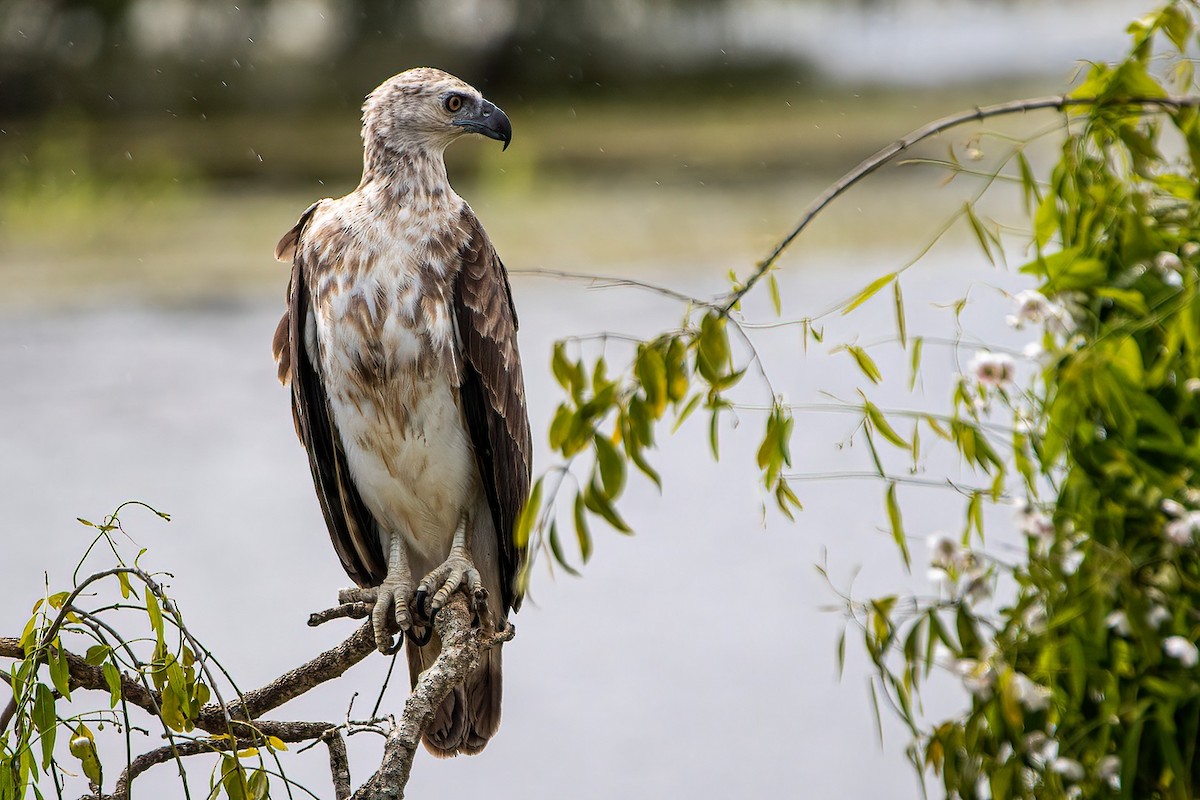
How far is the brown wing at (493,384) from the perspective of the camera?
6.07ft

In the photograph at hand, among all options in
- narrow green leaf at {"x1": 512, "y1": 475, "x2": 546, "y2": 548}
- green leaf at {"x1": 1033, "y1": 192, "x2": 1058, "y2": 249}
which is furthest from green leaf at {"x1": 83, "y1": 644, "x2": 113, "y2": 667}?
green leaf at {"x1": 1033, "y1": 192, "x2": 1058, "y2": 249}

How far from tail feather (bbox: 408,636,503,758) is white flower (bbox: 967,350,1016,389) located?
46.5 inches

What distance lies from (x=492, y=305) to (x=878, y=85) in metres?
9.49

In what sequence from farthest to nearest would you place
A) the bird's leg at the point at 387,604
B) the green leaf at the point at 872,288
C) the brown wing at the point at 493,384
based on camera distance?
the brown wing at the point at 493,384, the bird's leg at the point at 387,604, the green leaf at the point at 872,288

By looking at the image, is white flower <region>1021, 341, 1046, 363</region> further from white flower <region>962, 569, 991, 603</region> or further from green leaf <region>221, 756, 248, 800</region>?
green leaf <region>221, 756, 248, 800</region>

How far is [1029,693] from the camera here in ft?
2.68

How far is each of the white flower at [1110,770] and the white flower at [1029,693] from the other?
5cm

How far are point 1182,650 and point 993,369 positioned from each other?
203mm

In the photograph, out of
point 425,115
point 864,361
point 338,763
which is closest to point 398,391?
point 425,115

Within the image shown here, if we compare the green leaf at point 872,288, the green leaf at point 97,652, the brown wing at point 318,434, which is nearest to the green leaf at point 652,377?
the green leaf at point 872,288

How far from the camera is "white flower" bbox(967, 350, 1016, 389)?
85 cm

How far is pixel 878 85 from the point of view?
10727 millimetres

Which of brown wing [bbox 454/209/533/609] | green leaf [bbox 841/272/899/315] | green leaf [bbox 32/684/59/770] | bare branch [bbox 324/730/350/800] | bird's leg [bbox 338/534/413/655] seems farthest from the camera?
brown wing [bbox 454/209/533/609]

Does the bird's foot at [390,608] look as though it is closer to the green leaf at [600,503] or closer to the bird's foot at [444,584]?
the bird's foot at [444,584]
